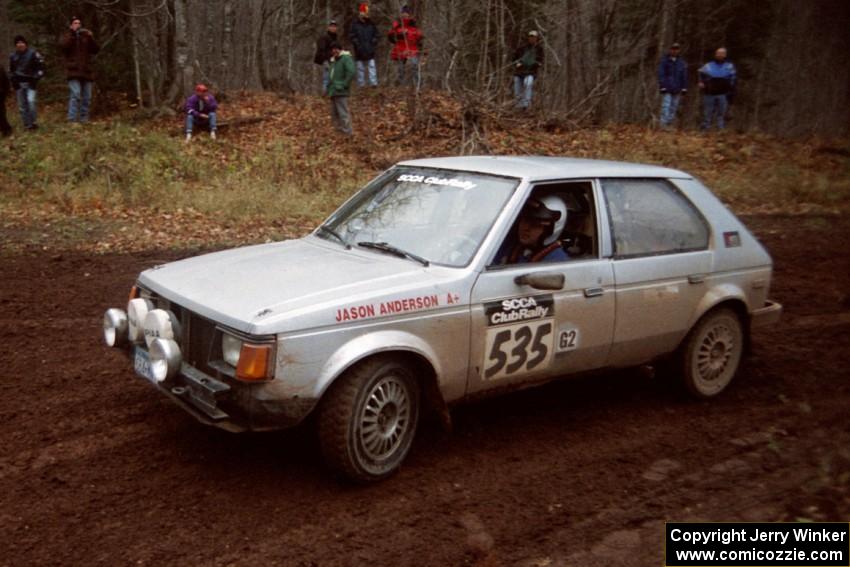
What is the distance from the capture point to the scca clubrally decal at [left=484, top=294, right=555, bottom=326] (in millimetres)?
4703

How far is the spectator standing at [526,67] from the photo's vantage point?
18.1 meters

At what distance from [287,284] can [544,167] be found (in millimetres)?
2004

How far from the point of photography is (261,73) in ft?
71.5

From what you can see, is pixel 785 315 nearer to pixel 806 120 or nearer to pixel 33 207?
pixel 33 207

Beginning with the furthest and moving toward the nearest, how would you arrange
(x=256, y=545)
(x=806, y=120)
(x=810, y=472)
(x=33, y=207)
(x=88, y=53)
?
(x=806, y=120)
(x=88, y=53)
(x=33, y=207)
(x=810, y=472)
(x=256, y=545)

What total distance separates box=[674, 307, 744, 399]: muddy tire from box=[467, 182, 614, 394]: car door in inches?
34.6

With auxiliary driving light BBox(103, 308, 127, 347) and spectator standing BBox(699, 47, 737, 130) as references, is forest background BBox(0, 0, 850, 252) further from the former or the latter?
auxiliary driving light BBox(103, 308, 127, 347)

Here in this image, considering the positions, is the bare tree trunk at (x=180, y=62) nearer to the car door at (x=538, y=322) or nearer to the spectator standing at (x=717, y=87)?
the spectator standing at (x=717, y=87)

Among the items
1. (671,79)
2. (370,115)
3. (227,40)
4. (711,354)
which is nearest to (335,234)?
(711,354)

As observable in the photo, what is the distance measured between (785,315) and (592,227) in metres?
3.92

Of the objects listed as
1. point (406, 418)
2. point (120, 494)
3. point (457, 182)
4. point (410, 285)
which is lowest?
point (120, 494)

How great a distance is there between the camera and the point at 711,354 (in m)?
5.94

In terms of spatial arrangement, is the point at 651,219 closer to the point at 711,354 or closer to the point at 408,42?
the point at 711,354

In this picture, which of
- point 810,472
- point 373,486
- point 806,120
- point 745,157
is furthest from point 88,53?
point 806,120
